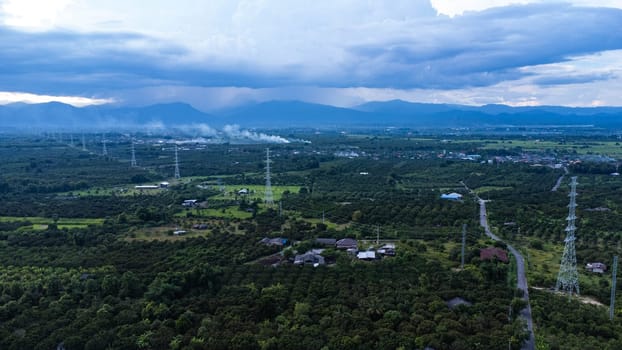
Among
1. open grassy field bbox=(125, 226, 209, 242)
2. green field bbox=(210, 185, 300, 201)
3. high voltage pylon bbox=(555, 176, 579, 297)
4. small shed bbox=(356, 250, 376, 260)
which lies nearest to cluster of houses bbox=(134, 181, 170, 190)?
green field bbox=(210, 185, 300, 201)

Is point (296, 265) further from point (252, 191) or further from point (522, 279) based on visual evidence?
point (252, 191)

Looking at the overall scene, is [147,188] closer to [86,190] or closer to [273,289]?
[86,190]

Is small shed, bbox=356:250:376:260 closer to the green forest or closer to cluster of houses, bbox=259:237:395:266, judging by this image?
cluster of houses, bbox=259:237:395:266

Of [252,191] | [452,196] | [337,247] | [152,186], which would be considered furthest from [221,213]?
[452,196]

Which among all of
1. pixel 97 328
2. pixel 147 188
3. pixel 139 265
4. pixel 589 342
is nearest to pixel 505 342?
pixel 589 342


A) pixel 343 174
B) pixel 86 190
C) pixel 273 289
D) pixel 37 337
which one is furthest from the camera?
pixel 343 174

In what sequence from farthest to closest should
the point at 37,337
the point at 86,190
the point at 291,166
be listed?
the point at 291,166 < the point at 86,190 < the point at 37,337

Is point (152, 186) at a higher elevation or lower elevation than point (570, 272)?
lower

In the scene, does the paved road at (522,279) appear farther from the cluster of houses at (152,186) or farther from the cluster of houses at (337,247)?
the cluster of houses at (152,186)

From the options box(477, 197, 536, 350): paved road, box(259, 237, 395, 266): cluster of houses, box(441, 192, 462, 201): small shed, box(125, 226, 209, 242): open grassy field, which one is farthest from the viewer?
box(441, 192, 462, 201): small shed
